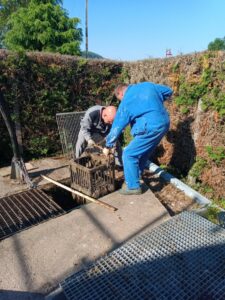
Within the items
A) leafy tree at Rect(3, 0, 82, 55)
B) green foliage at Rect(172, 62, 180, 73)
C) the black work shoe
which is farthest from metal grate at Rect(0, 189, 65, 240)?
leafy tree at Rect(3, 0, 82, 55)

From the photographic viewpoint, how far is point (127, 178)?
11.9 ft

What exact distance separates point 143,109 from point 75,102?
3081 mm

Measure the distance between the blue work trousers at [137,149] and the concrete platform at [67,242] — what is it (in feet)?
0.93

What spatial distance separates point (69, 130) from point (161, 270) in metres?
3.95

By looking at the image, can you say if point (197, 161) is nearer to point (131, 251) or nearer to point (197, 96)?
point (197, 96)

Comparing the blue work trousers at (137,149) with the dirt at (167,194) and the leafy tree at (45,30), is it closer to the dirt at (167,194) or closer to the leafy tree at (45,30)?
the dirt at (167,194)

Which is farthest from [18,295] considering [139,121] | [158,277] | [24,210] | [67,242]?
[139,121]

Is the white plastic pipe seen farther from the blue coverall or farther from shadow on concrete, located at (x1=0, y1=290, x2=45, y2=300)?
shadow on concrete, located at (x1=0, y1=290, x2=45, y2=300)

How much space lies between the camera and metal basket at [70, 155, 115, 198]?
360 centimetres

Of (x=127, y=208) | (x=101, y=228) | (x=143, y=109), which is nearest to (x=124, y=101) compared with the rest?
(x=143, y=109)

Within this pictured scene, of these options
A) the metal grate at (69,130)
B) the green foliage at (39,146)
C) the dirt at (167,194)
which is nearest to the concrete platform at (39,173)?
the metal grate at (69,130)

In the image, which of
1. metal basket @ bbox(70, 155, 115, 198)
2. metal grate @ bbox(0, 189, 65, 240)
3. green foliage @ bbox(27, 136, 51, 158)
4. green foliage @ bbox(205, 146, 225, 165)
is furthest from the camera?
green foliage @ bbox(27, 136, 51, 158)

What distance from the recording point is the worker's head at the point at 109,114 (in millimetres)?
4055

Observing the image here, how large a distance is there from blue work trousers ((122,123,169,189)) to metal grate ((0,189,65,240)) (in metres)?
1.08
